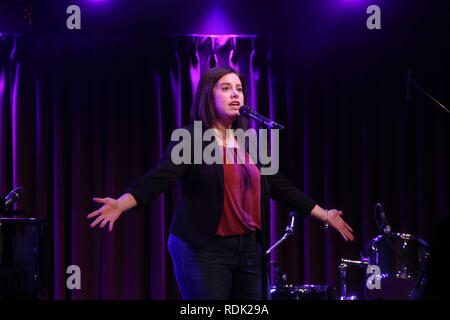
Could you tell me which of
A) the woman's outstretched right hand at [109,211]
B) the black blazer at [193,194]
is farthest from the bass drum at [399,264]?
the woman's outstretched right hand at [109,211]

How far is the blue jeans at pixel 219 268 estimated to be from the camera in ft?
6.85

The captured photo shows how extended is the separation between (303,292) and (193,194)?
2123mm

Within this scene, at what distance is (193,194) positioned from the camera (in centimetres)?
226

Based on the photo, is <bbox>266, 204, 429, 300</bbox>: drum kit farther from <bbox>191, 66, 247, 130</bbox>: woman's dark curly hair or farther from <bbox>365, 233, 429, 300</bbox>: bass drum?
<bbox>191, 66, 247, 130</bbox>: woman's dark curly hair

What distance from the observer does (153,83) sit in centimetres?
502

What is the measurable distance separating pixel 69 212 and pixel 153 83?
1414 millimetres

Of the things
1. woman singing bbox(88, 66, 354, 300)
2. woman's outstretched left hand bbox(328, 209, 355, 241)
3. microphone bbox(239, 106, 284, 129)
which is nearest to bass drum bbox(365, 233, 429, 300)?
woman's outstretched left hand bbox(328, 209, 355, 241)

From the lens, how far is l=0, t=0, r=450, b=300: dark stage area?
485 cm

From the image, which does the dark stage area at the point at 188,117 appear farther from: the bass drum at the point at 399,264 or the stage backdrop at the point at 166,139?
the bass drum at the point at 399,264

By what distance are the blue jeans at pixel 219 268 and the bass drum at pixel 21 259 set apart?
6.99 feet

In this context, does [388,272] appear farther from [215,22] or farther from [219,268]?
[215,22]

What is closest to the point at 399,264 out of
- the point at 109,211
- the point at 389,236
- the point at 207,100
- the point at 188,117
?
the point at 389,236

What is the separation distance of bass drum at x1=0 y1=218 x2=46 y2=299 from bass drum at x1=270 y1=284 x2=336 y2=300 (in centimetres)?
180
